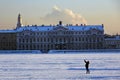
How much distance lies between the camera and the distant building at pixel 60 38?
11738 cm

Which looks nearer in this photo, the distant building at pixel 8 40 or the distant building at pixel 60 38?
the distant building at pixel 60 38

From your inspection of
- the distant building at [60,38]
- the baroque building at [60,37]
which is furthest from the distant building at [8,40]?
the baroque building at [60,37]

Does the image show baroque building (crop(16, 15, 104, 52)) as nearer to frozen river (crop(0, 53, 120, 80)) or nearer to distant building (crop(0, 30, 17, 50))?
distant building (crop(0, 30, 17, 50))

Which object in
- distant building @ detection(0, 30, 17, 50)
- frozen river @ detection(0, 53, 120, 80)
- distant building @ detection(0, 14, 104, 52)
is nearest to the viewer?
frozen river @ detection(0, 53, 120, 80)

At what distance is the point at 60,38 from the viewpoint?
119 m

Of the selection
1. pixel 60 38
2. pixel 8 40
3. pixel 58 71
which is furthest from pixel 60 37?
pixel 58 71

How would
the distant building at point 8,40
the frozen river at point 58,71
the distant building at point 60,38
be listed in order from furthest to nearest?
the distant building at point 8,40
the distant building at point 60,38
the frozen river at point 58,71

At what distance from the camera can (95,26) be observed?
122 metres

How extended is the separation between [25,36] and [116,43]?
34.1 meters

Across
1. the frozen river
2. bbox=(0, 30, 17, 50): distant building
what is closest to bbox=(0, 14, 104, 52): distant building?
bbox=(0, 30, 17, 50): distant building

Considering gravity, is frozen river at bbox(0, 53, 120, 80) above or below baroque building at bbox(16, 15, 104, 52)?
below

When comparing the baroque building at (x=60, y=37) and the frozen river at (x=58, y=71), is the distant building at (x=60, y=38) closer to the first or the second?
the baroque building at (x=60, y=37)

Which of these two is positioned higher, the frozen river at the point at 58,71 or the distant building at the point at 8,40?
the distant building at the point at 8,40

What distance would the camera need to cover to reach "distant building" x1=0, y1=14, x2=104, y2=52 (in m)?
117
